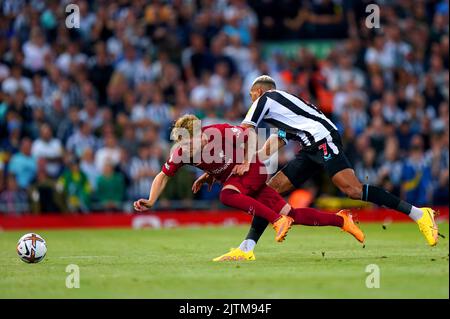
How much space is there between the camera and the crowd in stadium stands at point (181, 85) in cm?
2112

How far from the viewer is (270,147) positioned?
12.3 m

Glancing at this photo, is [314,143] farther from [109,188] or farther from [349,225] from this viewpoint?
[109,188]

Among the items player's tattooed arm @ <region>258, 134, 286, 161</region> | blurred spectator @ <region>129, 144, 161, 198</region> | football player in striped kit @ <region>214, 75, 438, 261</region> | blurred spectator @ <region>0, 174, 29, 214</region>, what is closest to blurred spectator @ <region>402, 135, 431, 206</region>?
blurred spectator @ <region>129, 144, 161, 198</region>

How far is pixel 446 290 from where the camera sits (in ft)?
29.8

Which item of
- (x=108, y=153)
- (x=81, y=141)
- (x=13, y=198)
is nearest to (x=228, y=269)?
(x=13, y=198)

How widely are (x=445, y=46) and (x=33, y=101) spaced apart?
1045 cm

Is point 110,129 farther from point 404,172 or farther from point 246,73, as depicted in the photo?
point 404,172

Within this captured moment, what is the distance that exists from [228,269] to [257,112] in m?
2.10

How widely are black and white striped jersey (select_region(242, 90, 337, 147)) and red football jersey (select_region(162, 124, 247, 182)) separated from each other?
0.44 meters

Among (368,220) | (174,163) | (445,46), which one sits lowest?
(368,220)

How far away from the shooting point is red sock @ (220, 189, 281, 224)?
459 inches

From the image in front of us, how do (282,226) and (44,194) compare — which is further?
(44,194)
